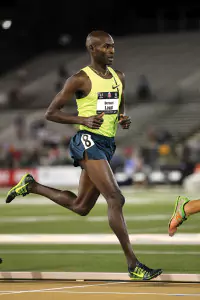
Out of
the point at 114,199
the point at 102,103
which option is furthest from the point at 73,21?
the point at 114,199

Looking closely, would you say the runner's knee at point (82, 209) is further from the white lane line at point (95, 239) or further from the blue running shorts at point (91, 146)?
the white lane line at point (95, 239)

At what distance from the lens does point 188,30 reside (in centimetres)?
4978

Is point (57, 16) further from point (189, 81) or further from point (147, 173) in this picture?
point (147, 173)

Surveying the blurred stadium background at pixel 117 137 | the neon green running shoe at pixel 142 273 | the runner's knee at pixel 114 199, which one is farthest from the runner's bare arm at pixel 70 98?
the blurred stadium background at pixel 117 137

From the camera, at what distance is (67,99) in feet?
27.6

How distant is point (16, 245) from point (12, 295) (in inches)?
197

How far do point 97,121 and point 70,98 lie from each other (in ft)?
1.24

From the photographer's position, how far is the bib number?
8422mm

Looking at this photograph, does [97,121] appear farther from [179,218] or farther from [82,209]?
[179,218]

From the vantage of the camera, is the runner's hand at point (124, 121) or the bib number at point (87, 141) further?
the runner's hand at point (124, 121)

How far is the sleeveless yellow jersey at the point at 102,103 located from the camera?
8.43m

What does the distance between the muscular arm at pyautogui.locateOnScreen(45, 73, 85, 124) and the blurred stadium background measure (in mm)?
1829

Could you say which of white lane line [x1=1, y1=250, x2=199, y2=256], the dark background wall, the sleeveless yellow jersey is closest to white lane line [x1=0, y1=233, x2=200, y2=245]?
white lane line [x1=1, y1=250, x2=199, y2=256]

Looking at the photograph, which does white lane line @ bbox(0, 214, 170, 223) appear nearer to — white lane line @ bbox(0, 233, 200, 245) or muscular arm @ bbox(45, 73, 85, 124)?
white lane line @ bbox(0, 233, 200, 245)
